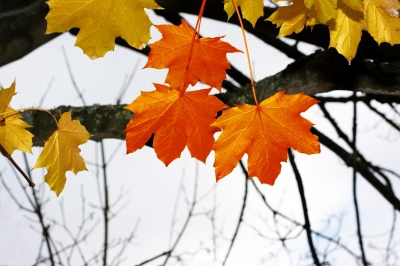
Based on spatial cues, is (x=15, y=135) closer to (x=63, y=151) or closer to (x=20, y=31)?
(x=63, y=151)

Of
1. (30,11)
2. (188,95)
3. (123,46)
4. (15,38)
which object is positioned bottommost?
(188,95)

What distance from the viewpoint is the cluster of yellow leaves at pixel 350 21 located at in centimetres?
107

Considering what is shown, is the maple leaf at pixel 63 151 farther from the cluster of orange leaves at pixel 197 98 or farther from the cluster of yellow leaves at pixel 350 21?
the cluster of yellow leaves at pixel 350 21

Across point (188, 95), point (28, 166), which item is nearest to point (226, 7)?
point (188, 95)

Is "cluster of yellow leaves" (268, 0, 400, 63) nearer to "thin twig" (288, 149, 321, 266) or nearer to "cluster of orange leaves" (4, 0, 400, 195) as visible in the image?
"cluster of orange leaves" (4, 0, 400, 195)

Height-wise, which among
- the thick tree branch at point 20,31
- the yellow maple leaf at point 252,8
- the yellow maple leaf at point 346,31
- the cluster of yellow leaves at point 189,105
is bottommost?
the cluster of yellow leaves at point 189,105

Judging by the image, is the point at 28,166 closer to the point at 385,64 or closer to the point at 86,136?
the point at 86,136

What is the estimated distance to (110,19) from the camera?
40.3 inches

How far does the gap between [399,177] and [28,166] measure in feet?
8.47

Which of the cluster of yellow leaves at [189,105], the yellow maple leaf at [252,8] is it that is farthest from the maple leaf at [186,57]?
the yellow maple leaf at [252,8]

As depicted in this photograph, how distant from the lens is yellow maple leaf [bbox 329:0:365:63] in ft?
3.60

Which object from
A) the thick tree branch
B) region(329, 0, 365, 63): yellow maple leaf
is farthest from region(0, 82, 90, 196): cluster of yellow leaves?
the thick tree branch

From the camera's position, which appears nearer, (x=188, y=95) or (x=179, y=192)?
(x=188, y=95)

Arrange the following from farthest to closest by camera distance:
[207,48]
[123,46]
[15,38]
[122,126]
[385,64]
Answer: [123,46] < [15,38] < [122,126] < [385,64] < [207,48]
